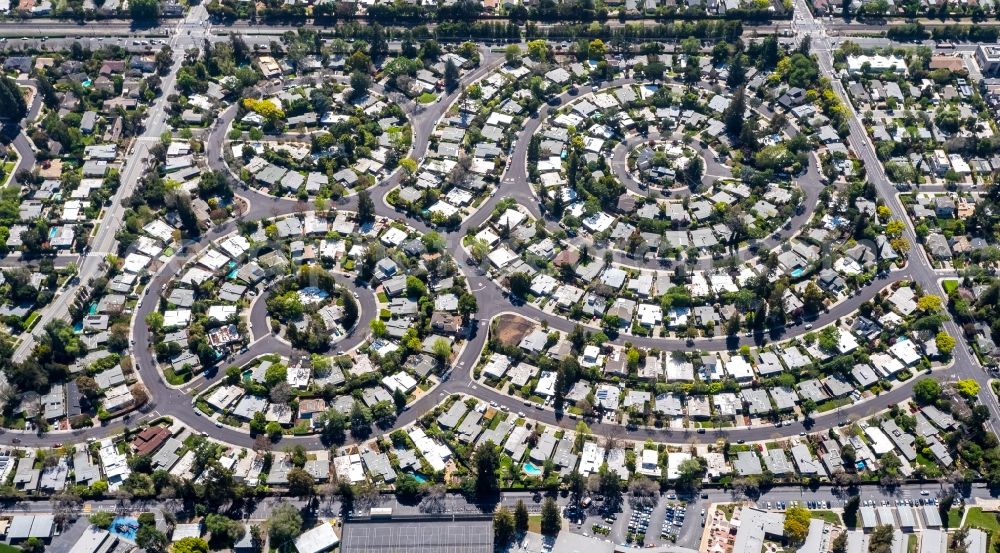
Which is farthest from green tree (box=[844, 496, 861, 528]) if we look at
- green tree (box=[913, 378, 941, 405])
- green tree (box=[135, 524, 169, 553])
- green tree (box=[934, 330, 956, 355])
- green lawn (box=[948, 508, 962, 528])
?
green tree (box=[135, 524, 169, 553])

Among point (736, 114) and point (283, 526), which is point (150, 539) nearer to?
point (283, 526)

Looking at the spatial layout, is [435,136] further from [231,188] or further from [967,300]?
[967,300]

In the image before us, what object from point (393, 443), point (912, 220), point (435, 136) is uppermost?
point (435, 136)

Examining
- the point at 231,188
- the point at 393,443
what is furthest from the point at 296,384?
the point at 231,188

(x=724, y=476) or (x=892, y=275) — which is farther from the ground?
(x=892, y=275)

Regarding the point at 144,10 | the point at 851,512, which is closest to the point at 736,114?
the point at 851,512

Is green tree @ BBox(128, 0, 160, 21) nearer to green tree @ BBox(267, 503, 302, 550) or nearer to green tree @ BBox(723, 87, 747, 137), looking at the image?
green tree @ BBox(723, 87, 747, 137)
